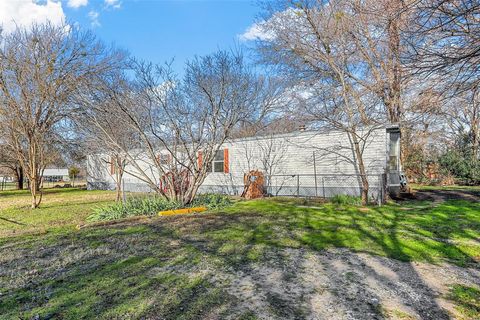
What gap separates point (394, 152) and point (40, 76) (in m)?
12.2

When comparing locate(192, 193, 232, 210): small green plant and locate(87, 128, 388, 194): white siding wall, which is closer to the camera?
locate(192, 193, 232, 210): small green plant

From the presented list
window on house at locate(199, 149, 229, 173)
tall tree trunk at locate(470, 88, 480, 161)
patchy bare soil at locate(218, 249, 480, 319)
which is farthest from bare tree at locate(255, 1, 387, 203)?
tall tree trunk at locate(470, 88, 480, 161)

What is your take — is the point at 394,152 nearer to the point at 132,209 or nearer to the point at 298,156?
the point at 298,156

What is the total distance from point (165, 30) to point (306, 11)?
172 inches

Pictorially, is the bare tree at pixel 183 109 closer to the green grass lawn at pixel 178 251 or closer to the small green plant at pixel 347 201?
the green grass lawn at pixel 178 251

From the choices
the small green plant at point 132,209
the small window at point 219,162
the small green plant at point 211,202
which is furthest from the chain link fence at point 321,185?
the small green plant at point 132,209

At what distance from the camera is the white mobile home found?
9.91 m

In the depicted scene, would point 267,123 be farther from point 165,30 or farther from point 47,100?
point 47,100

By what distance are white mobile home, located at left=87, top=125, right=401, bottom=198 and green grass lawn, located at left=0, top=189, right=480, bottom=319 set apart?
9.67ft

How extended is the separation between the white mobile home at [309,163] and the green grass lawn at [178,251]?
295cm

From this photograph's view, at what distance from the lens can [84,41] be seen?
1305 cm

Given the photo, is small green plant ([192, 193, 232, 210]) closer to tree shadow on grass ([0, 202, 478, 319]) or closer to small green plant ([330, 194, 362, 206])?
tree shadow on grass ([0, 202, 478, 319])

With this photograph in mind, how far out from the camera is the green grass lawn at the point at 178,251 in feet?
8.30

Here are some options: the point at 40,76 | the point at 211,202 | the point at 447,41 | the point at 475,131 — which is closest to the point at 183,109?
the point at 211,202
